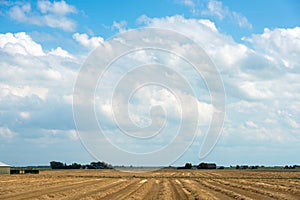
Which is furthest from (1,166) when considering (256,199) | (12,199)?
(256,199)

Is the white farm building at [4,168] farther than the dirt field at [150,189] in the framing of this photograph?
Yes

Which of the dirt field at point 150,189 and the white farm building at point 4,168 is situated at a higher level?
the white farm building at point 4,168

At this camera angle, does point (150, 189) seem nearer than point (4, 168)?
Yes

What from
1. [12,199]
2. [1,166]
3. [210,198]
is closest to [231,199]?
[210,198]

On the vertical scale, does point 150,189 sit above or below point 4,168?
below

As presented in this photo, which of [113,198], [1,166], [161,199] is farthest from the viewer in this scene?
[1,166]

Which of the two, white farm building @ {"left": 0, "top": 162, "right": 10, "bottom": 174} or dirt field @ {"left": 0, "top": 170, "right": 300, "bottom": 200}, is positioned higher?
white farm building @ {"left": 0, "top": 162, "right": 10, "bottom": 174}

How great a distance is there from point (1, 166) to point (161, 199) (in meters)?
88.5

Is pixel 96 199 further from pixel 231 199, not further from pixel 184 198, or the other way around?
pixel 231 199

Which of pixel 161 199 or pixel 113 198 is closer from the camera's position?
pixel 161 199

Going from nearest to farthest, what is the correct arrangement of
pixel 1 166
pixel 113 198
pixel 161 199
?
pixel 161 199 → pixel 113 198 → pixel 1 166

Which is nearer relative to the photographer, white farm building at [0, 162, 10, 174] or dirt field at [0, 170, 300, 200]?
dirt field at [0, 170, 300, 200]

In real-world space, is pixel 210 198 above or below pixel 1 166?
below

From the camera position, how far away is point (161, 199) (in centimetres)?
3078
